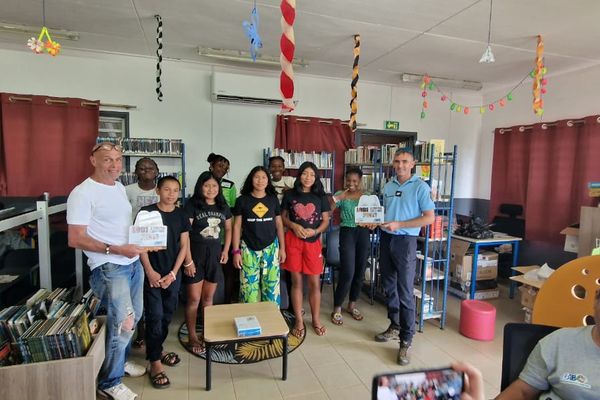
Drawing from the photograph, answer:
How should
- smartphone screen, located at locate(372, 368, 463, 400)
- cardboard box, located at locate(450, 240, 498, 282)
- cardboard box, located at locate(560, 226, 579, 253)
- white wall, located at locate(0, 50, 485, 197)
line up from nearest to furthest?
1. smartphone screen, located at locate(372, 368, 463, 400)
2. cardboard box, located at locate(560, 226, 579, 253)
3. white wall, located at locate(0, 50, 485, 197)
4. cardboard box, located at locate(450, 240, 498, 282)

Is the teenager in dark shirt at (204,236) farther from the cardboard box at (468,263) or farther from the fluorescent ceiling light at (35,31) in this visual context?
the cardboard box at (468,263)

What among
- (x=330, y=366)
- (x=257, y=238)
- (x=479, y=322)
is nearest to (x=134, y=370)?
(x=257, y=238)

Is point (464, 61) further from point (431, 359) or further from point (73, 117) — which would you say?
point (73, 117)

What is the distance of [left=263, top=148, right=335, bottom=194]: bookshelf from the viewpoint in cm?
480

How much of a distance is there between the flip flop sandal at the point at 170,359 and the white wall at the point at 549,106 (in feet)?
17.4

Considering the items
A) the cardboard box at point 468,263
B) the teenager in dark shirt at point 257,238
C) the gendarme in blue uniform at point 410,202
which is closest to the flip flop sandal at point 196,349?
the teenager in dark shirt at point 257,238

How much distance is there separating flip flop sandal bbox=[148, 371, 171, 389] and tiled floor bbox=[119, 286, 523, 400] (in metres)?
0.03

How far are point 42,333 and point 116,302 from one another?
Result: 1.37ft

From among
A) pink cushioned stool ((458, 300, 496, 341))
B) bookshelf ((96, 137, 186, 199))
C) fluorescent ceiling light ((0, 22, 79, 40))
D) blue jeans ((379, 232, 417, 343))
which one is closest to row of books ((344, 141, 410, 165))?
blue jeans ((379, 232, 417, 343))

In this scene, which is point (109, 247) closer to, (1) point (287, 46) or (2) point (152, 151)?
(1) point (287, 46)

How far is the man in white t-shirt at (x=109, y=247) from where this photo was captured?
74.4 inches

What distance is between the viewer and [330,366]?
Answer: 2658 mm

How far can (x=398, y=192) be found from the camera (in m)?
2.86

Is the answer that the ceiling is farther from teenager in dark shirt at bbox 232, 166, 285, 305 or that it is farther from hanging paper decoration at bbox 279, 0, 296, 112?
teenager in dark shirt at bbox 232, 166, 285, 305
